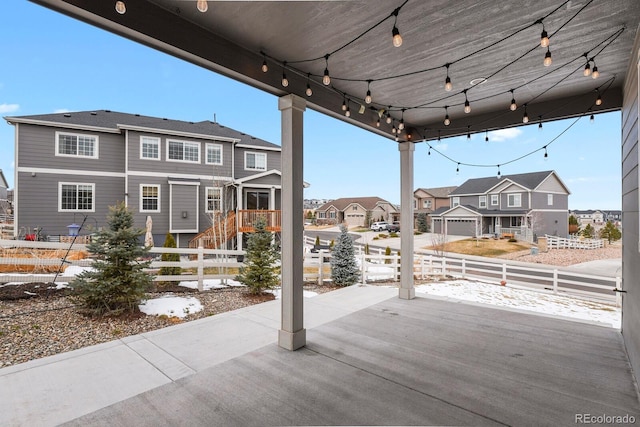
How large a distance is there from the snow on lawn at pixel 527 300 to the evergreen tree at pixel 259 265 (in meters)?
2.90

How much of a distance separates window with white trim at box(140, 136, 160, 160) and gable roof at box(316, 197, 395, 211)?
17.6 m

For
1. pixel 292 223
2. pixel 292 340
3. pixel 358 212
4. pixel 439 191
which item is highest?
pixel 439 191

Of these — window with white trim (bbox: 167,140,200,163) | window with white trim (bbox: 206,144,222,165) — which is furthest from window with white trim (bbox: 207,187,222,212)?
window with white trim (bbox: 167,140,200,163)

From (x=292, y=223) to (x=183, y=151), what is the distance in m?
9.22

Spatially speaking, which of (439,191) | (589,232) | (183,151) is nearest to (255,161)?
(183,151)

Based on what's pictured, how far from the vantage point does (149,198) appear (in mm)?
10297

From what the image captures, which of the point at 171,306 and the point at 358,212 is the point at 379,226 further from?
the point at 171,306

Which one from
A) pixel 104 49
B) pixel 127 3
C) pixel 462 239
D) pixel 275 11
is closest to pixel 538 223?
pixel 462 239

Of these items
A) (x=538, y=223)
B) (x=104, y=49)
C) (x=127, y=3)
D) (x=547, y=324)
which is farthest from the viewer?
(x=538, y=223)

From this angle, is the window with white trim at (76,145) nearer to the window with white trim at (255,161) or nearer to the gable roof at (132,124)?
the gable roof at (132,124)

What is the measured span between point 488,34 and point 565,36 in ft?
2.16

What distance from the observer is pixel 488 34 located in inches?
99.1

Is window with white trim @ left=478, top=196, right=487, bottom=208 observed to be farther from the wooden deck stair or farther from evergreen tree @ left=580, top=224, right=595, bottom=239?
the wooden deck stair

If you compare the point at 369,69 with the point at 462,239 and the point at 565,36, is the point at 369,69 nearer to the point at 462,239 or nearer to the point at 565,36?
the point at 565,36
